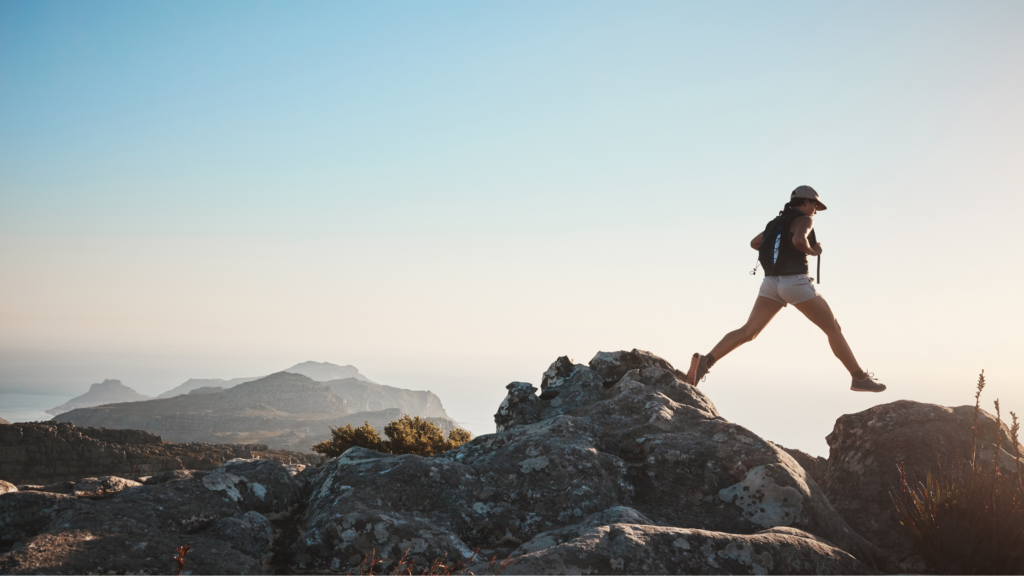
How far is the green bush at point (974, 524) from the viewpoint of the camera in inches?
169

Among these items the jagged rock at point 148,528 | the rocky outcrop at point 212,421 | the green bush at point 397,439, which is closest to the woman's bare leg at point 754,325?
the jagged rock at point 148,528

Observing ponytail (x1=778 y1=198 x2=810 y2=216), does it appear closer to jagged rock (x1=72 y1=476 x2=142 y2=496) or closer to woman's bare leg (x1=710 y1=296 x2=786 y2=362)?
woman's bare leg (x1=710 y1=296 x2=786 y2=362)

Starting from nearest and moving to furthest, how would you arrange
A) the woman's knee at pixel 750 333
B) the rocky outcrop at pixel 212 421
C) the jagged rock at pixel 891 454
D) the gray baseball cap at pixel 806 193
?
the jagged rock at pixel 891 454 → the gray baseball cap at pixel 806 193 → the woman's knee at pixel 750 333 → the rocky outcrop at pixel 212 421

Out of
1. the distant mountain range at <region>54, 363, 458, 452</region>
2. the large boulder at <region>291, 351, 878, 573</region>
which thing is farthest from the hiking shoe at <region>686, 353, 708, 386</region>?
the distant mountain range at <region>54, 363, 458, 452</region>

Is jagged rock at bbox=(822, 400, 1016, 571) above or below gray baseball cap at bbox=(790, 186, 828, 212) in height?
below

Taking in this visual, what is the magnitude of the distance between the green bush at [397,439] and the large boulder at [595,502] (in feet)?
23.6

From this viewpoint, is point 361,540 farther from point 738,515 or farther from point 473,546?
point 738,515

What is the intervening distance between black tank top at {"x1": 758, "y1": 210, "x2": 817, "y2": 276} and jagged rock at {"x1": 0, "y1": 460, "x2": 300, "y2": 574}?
6903 millimetres

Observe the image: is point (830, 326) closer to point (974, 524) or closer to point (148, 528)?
point (974, 524)

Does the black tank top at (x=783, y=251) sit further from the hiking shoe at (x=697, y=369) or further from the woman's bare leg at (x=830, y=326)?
the hiking shoe at (x=697, y=369)

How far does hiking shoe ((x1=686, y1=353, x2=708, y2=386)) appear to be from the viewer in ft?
28.4

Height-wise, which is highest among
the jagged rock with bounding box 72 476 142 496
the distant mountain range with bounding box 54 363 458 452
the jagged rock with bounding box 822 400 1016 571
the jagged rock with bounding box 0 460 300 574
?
the jagged rock with bounding box 822 400 1016 571

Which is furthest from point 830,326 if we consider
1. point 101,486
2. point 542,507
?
point 101,486

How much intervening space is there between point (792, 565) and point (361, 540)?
3309 millimetres
